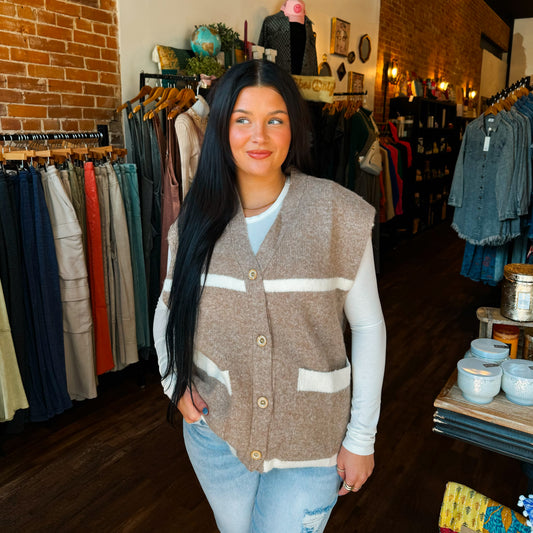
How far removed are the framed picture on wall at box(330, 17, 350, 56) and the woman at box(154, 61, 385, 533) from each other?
512cm

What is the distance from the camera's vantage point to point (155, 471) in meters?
2.45

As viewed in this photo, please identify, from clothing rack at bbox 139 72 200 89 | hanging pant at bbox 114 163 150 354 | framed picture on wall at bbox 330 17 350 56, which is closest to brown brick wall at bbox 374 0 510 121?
framed picture on wall at bbox 330 17 350 56

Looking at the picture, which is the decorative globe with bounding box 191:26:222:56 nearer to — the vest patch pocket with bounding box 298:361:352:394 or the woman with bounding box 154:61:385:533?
the woman with bounding box 154:61:385:533

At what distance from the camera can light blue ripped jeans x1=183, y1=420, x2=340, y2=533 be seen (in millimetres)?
1140

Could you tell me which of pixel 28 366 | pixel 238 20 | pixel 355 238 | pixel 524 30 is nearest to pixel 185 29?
pixel 238 20

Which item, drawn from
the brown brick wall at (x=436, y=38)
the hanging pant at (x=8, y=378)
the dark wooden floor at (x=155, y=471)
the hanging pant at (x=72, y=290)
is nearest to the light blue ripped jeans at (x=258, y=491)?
the dark wooden floor at (x=155, y=471)

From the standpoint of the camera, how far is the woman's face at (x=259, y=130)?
1.13 metres

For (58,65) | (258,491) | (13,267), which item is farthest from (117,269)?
(258,491)

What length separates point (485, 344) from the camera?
70.9 inches

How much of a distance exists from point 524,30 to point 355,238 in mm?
14182

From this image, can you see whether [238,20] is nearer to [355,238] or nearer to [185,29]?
[185,29]

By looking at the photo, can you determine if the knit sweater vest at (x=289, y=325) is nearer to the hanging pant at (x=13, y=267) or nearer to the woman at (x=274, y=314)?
the woman at (x=274, y=314)

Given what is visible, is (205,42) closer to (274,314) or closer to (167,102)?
(167,102)

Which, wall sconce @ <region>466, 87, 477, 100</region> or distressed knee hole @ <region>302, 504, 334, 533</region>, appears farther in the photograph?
wall sconce @ <region>466, 87, 477, 100</region>
